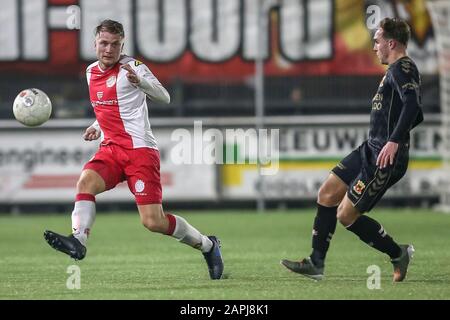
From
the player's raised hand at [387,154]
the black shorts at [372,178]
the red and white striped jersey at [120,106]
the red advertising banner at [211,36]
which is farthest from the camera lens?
the red advertising banner at [211,36]

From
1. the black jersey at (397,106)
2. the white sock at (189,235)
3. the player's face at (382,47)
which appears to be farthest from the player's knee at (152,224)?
the player's face at (382,47)

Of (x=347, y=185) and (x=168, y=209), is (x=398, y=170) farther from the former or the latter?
(x=168, y=209)

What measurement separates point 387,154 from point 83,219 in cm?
244

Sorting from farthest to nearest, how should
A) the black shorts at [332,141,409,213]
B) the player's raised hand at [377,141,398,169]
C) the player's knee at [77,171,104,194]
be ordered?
the player's knee at [77,171,104,194]
the black shorts at [332,141,409,213]
the player's raised hand at [377,141,398,169]

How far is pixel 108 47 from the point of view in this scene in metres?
9.63

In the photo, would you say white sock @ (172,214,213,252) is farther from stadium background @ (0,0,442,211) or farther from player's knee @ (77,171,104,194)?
stadium background @ (0,0,442,211)

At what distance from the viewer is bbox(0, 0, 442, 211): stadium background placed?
2100cm

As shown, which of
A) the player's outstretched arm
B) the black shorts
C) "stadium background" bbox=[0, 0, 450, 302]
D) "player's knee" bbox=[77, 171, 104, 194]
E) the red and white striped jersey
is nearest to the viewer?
the player's outstretched arm

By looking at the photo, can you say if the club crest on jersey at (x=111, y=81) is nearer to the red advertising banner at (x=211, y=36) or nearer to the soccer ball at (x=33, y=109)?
the soccer ball at (x=33, y=109)

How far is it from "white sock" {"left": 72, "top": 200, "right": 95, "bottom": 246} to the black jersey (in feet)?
→ 7.61

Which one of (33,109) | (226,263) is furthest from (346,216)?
(33,109)

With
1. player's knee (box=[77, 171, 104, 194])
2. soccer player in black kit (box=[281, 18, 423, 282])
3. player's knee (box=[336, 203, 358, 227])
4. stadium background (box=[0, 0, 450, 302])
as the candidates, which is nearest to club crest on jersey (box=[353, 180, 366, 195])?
soccer player in black kit (box=[281, 18, 423, 282])

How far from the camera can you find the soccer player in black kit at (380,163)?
30.3 feet

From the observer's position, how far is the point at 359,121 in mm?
21250
